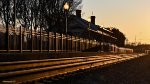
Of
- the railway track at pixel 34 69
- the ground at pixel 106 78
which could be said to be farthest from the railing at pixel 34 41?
the ground at pixel 106 78

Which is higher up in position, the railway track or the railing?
Answer: the railing

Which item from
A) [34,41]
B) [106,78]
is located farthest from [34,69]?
[34,41]

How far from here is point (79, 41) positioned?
47.8m

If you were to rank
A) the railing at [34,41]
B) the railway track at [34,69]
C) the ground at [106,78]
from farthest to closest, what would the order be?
the railing at [34,41] < the ground at [106,78] < the railway track at [34,69]

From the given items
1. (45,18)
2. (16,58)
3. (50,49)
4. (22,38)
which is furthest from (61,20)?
(16,58)

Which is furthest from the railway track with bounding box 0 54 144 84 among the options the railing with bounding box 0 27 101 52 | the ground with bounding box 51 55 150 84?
the railing with bounding box 0 27 101 52

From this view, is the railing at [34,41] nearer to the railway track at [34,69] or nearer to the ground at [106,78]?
the railway track at [34,69]

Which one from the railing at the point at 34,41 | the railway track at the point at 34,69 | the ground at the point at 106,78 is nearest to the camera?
the railway track at the point at 34,69

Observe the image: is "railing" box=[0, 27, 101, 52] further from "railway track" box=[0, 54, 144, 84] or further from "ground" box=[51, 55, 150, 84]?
"ground" box=[51, 55, 150, 84]

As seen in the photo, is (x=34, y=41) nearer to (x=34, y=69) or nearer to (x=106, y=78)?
(x=106, y=78)

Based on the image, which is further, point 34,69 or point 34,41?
point 34,41

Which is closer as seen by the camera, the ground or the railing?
the ground

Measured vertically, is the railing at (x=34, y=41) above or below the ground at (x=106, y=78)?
above

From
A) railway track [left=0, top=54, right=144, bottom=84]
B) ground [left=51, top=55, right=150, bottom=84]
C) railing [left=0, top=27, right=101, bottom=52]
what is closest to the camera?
railway track [left=0, top=54, right=144, bottom=84]
